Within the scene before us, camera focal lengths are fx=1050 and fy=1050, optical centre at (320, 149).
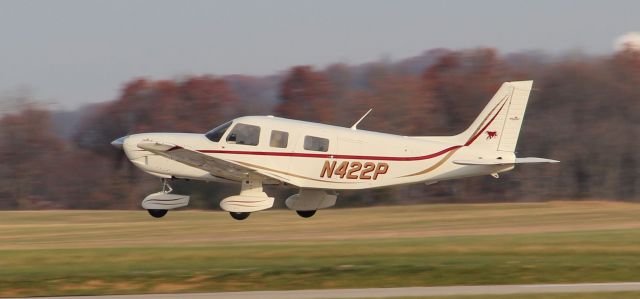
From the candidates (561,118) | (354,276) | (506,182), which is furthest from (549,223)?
(561,118)

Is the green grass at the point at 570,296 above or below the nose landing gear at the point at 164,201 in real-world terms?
above

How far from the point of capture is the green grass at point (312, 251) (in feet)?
60.3

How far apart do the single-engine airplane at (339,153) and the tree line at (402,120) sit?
19.4m

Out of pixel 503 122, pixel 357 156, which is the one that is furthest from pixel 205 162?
pixel 503 122

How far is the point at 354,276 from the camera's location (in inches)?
730

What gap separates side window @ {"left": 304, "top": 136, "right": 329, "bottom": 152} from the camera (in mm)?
23250

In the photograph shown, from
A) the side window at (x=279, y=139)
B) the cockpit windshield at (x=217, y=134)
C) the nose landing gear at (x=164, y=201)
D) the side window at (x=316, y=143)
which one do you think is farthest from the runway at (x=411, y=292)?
the nose landing gear at (x=164, y=201)

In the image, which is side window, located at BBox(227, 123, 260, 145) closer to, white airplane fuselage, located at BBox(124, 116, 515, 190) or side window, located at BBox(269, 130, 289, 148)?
white airplane fuselage, located at BBox(124, 116, 515, 190)

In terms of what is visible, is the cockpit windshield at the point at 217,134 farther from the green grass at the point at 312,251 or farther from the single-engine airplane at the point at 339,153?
the green grass at the point at 312,251

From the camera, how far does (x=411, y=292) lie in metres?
16.3

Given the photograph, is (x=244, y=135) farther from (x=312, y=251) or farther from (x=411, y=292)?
(x=411, y=292)

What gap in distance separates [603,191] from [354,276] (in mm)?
36499

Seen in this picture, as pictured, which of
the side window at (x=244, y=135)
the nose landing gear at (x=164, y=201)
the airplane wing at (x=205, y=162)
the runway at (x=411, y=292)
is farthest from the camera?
the nose landing gear at (x=164, y=201)

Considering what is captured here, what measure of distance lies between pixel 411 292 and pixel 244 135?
8.32 m
